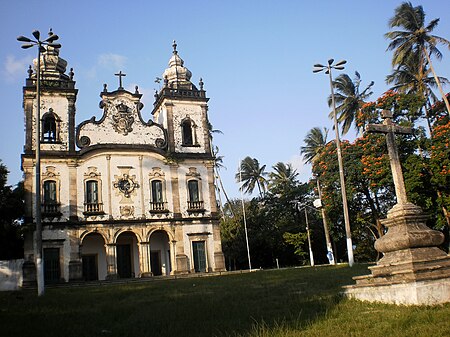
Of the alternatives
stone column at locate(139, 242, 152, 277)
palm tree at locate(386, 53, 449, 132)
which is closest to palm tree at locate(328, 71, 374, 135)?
palm tree at locate(386, 53, 449, 132)

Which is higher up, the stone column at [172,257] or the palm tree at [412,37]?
the palm tree at [412,37]

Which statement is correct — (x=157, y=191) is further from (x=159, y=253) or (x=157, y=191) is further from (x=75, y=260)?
(x=75, y=260)

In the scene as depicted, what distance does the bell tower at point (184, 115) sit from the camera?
31625 mm

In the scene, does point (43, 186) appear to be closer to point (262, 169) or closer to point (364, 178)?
point (364, 178)

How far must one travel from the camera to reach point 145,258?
28578 mm

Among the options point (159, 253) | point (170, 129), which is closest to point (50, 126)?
point (170, 129)

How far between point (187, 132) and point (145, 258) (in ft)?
30.3

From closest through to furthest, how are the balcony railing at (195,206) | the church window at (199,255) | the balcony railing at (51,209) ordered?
the balcony railing at (51,209) < the church window at (199,255) < the balcony railing at (195,206)

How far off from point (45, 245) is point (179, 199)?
847cm

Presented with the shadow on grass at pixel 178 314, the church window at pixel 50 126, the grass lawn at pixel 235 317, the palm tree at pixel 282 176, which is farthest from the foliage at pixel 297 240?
the grass lawn at pixel 235 317

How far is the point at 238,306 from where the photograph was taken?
9328mm

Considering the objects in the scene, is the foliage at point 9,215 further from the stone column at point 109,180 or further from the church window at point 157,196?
the church window at point 157,196

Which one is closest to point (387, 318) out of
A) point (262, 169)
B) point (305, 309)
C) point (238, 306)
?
point (305, 309)

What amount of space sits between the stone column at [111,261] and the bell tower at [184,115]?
720 cm
